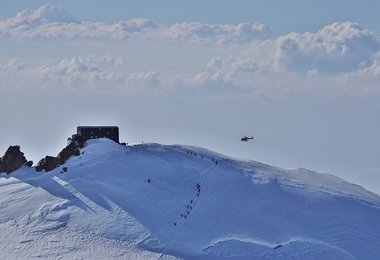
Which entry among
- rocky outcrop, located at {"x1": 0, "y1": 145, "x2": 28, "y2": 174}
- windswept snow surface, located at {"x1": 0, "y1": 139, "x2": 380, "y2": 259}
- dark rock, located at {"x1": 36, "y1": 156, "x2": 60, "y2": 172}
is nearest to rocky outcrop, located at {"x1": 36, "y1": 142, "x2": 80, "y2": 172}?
dark rock, located at {"x1": 36, "y1": 156, "x2": 60, "y2": 172}

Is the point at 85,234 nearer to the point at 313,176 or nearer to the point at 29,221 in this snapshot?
the point at 29,221

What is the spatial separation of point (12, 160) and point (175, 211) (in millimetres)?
27702

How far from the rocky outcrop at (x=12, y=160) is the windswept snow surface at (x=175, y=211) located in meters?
1.51

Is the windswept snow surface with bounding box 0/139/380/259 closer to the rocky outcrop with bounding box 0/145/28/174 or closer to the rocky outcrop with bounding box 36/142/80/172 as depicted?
the rocky outcrop with bounding box 36/142/80/172

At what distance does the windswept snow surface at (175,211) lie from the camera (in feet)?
495

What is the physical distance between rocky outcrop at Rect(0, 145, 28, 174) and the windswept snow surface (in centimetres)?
151

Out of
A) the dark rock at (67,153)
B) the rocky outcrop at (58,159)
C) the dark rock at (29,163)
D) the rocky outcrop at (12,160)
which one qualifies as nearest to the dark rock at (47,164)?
the rocky outcrop at (58,159)

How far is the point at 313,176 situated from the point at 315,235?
88.1 ft

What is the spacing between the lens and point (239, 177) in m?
171

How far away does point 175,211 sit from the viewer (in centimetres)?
15925

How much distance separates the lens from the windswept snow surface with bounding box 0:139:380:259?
151 meters

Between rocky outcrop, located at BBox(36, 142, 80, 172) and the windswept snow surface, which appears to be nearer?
the windswept snow surface

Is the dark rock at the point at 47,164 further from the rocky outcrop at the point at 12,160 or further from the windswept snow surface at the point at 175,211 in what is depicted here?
the rocky outcrop at the point at 12,160

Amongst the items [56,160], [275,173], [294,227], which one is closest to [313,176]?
[275,173]
